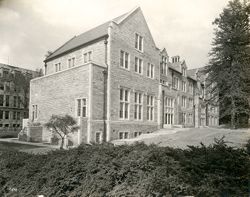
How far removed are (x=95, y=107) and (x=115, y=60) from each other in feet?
16.8

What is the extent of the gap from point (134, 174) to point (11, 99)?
186 ft

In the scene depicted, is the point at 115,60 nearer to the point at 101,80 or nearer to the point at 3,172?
the point at 101,80

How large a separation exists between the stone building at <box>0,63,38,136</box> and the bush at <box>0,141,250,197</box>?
48.6m

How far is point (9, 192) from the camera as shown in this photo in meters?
6.25

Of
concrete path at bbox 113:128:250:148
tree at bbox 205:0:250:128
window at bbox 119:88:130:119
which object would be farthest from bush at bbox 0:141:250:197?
tree at bbox 205:0:250:128

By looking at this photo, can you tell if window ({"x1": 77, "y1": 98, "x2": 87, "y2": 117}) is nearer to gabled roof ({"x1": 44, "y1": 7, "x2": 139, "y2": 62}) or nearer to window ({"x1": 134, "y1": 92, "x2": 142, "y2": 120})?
window ({"x1": 134, "y1": 92, "x2": 142, "y2": 120})

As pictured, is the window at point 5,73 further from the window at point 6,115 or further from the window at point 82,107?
the window at point 82,107

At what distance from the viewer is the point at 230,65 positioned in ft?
A: 99.2

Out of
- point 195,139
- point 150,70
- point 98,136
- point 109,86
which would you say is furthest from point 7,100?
point 195,139

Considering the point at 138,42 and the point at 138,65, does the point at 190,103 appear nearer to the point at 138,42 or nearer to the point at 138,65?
the point at 138,65

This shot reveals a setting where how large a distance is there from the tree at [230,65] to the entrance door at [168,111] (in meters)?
6.07

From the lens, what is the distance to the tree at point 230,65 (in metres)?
28.1

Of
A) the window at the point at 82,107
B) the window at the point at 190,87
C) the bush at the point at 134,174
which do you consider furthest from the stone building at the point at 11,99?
the bush at the point at 134,174

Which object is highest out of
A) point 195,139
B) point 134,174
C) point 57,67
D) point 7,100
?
point 57,67
